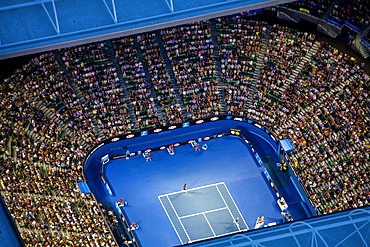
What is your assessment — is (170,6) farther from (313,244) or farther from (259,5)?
(313,244)

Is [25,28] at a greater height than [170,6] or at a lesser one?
greater

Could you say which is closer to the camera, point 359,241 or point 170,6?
point 359,241

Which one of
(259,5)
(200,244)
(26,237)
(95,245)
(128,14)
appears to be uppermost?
(128,14)

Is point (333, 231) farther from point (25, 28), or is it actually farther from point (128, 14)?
Answer: point (25, 28)

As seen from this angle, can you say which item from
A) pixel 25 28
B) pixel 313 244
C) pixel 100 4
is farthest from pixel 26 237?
pixel 313 244

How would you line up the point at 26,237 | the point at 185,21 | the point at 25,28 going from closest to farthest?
1. the point at 25,28
2. the point at 185,21
3. the point at 26,237

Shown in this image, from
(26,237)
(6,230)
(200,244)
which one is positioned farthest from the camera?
(26,237)
